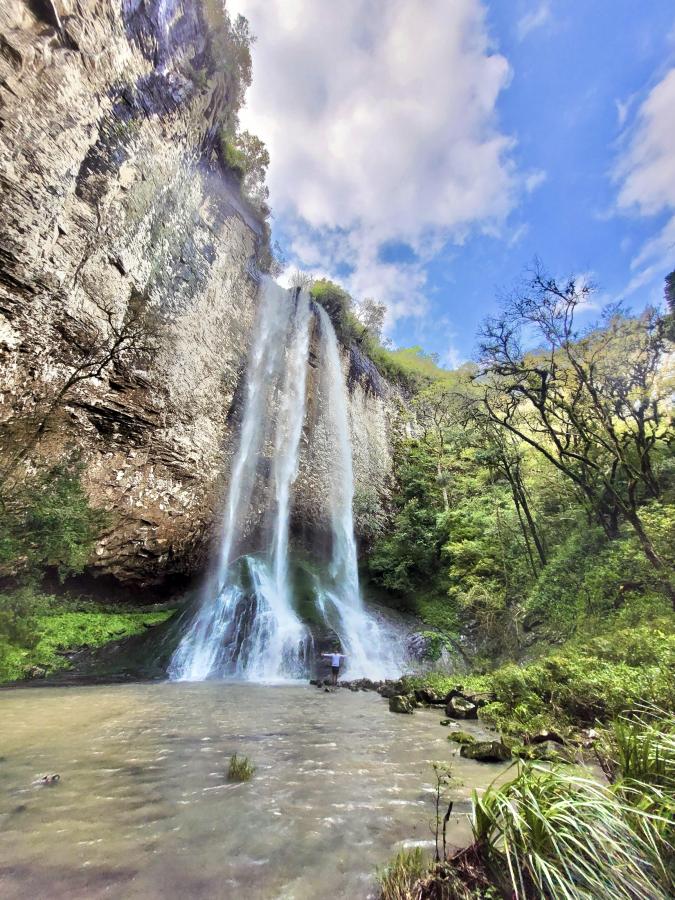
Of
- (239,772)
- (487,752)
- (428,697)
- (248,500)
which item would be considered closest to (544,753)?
(487,752)

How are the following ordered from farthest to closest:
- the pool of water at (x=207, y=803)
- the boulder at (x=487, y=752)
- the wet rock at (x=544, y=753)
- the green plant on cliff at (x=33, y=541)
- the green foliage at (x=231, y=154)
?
the green foliage at (x=231, y=154)
the green plant on cliff at (x=33, y=541)
the boulder at (x=487, y=752)
the wet rock at (x=544, y=753)
the pool of water at (x=207, y=803)

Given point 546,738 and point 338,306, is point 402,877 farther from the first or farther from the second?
point 338,306

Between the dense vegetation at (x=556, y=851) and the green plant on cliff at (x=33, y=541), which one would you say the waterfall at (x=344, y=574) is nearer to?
the green plant on cliff at (x=33, y=541)

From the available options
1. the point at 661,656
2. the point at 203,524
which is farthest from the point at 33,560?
the point at 661,656

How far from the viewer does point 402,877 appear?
187 cm

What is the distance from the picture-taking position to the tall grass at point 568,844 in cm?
141

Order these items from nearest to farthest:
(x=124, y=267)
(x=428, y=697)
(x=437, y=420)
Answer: (x=428, y=697)
(x=124, y=267)
(x=437, y=420)

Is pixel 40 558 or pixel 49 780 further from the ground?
pixel 40 558

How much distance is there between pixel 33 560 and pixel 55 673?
9.19 ft

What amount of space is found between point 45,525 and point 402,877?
11.2 meters

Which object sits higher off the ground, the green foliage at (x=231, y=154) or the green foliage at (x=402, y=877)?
the green foliage at (x=231, y=154)

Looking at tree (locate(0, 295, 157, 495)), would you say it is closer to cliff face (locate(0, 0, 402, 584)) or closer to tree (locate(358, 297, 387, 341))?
cliff face (locate(0, 0, 402, 584))

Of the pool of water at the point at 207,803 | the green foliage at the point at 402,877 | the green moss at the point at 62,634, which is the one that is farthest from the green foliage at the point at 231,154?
the green foliage at the point at 402,877

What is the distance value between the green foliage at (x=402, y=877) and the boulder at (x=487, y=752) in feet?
7.65
